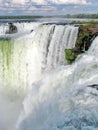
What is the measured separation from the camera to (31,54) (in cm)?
2328

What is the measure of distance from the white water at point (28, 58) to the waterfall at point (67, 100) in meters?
3.28

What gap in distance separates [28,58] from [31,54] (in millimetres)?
312

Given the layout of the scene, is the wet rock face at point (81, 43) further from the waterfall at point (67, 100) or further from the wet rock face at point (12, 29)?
the wet rock face at point (12, 29)

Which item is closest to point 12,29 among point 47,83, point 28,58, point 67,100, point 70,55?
point 28,58

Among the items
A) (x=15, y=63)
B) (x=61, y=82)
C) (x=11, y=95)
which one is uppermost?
(x=61, y=82)

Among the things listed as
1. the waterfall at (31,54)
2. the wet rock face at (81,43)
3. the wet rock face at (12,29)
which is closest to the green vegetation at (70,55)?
the wet rock face at (81,43)

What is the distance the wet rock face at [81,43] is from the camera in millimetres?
18516

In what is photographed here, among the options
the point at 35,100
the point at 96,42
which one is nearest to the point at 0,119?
the point at 35,100

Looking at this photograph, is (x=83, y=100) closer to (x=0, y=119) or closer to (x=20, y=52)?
(x=0, y=119)

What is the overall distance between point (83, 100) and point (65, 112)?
0.76 meters

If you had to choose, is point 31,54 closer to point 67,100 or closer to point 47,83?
point 47,83

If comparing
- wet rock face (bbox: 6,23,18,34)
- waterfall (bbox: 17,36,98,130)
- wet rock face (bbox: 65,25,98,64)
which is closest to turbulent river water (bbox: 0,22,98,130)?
waterfall (bbox: 17,36,98,130)

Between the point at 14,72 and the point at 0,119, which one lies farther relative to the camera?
the point at 14,72

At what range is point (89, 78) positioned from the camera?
1380 centimetres
